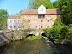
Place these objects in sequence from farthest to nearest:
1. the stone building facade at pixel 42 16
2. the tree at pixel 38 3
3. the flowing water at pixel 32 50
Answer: the tree at pixel 38 3 → the stone building facade at pixel 42 16 → the flowing water at pixel 32 50

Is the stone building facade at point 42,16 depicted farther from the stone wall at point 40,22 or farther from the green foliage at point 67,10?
the green foliage at point 67,10

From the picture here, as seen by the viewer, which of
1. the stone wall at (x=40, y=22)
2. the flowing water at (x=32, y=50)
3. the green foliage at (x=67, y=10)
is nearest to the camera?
the flowing water at (x=32, y=50)

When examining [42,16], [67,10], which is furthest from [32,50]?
[42,16]

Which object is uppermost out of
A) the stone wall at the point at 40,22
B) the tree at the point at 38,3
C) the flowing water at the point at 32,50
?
the tree at the point at 38,3

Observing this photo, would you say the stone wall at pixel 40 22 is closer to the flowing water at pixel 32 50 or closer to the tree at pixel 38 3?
the tree at pixel 38 3

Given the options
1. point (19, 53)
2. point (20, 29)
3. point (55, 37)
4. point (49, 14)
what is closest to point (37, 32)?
point (20, 29)

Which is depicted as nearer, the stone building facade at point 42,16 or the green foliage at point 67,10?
the green foliage at point 67,10

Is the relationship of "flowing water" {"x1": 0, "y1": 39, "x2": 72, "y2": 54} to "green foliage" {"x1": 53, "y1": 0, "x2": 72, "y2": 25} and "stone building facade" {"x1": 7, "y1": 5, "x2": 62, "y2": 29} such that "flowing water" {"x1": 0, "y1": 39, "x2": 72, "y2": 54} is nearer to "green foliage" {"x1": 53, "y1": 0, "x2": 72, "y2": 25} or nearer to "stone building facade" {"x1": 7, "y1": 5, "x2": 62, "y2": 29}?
"green foliage" {"x1": 53, "y1": 0, "x2": 72, "y2": 25}

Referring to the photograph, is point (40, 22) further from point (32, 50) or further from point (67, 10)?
point (32, 50)

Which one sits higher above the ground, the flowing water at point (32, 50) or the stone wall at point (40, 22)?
the stone wall at point (40, 22)

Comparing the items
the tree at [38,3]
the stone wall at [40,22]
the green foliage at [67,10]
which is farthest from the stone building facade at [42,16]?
the tree at [38,3]

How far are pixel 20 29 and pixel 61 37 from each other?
1210 cm

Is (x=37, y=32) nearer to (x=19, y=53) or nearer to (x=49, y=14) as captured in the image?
(x=49, y=14)

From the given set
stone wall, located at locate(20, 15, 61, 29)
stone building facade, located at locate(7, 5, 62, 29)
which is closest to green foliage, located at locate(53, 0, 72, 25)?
stone building facade, located at locate(7, 5, 62, 29)
